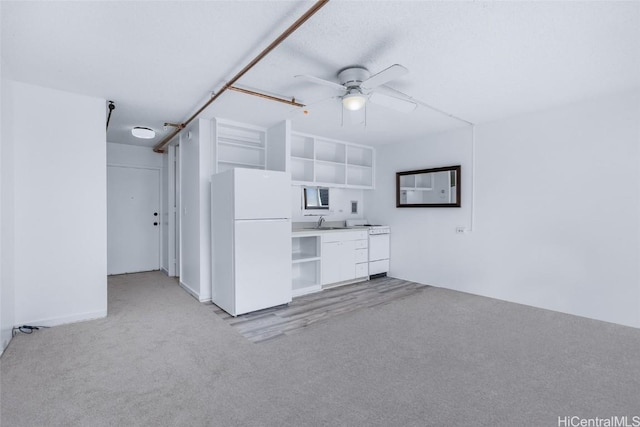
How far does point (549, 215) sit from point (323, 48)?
331cm

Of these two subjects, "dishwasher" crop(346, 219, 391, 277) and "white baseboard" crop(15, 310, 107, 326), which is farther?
"dishwasher" crop(346, 219, 391, 277)

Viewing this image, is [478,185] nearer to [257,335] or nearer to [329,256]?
[329,256]

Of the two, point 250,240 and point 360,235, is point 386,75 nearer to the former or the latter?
point 250,240

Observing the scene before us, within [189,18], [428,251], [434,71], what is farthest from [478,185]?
[189,18]

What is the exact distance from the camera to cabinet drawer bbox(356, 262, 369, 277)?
493 cm

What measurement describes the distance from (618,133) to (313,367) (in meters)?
3.86

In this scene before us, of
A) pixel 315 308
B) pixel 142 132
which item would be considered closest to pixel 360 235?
pixel 315 308

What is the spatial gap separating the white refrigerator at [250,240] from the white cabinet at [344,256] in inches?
34.7

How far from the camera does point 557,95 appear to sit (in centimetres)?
321

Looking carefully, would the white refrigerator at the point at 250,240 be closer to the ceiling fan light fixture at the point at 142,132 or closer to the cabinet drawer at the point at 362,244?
the ceiling fan light fixture at the point at 142,132

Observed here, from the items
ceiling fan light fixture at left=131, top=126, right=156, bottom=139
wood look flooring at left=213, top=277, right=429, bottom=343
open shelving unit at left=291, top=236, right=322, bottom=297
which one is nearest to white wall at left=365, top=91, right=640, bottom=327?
wood look flooring at left=213, top=277, right=429, bottom=343

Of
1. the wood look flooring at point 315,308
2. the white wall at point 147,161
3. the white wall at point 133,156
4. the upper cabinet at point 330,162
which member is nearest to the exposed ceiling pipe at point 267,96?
the upper cabinet at point 330,162

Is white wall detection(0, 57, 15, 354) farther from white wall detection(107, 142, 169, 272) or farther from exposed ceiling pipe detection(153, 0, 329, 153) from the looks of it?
white wall detection(107, 142, 169, 272)

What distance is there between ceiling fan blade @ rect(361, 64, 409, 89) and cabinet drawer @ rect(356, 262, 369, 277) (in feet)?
10.3
